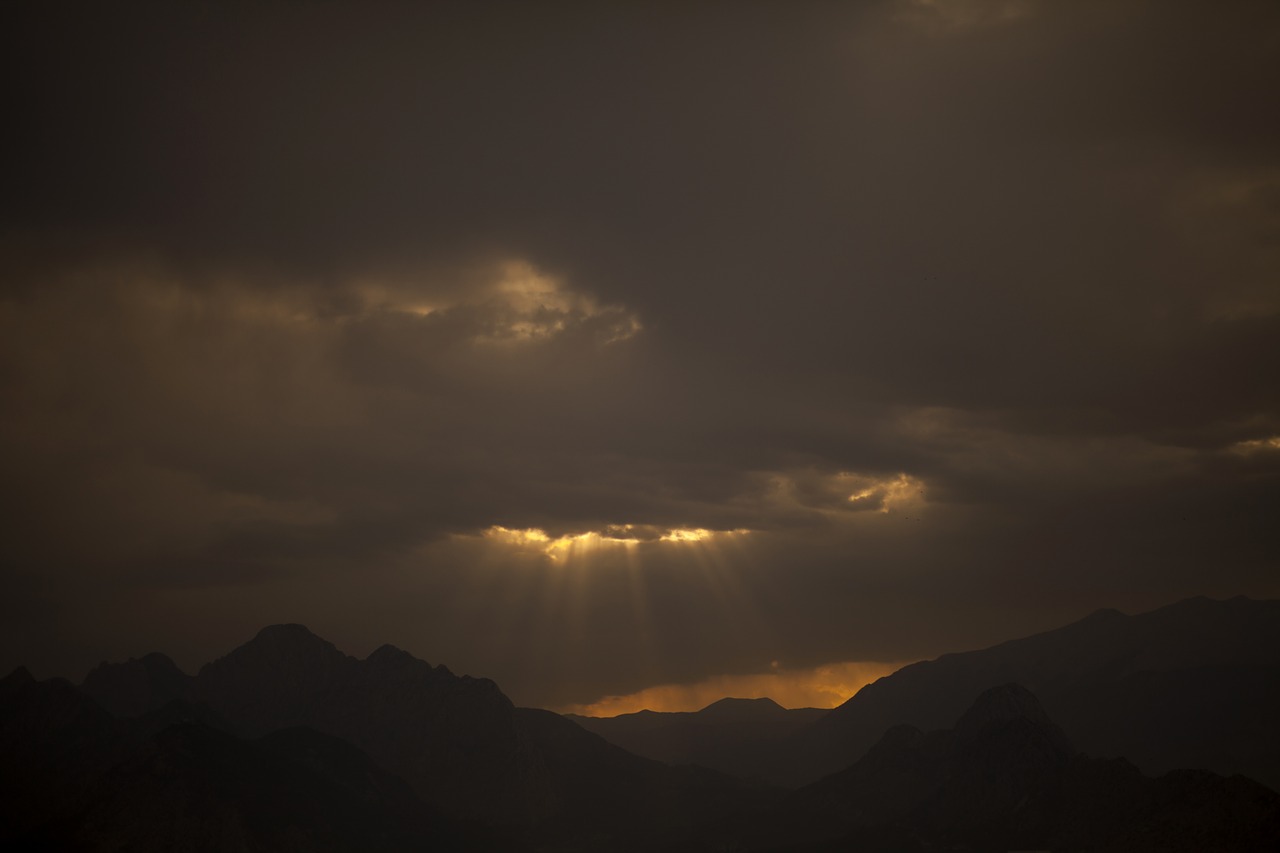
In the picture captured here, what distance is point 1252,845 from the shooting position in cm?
19675
